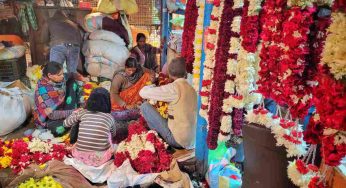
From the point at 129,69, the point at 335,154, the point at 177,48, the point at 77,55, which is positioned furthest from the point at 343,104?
the point at 77,55

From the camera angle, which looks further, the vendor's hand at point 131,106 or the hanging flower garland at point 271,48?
the vendor's hand at point 131,106

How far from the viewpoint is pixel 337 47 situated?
1.46 meters

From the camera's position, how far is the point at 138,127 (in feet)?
15.0

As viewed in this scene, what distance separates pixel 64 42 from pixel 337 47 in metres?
6.42

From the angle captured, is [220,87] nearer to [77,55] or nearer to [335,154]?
[335,154]

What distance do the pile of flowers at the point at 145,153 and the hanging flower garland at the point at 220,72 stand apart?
899mm

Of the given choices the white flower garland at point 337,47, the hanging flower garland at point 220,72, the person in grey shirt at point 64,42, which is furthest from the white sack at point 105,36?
the white flower garland at point 337,47

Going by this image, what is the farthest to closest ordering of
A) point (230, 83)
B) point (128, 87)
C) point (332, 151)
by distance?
point (128, 87) < point (230, 83) < point (332, 151)

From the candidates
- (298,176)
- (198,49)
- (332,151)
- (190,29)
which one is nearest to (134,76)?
(190,29)

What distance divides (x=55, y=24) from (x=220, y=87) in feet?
17.3

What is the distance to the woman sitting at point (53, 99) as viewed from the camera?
4691 millimetres

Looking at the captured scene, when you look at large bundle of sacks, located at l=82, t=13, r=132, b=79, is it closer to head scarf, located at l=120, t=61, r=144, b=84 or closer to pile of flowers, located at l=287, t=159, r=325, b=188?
head scarf, located at l=120, t=61, r=144, b=84

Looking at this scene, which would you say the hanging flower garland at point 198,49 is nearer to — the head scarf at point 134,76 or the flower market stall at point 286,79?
the flower market stall at point 286,79

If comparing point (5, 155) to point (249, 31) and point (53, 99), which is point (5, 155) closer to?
point (53, 99)
